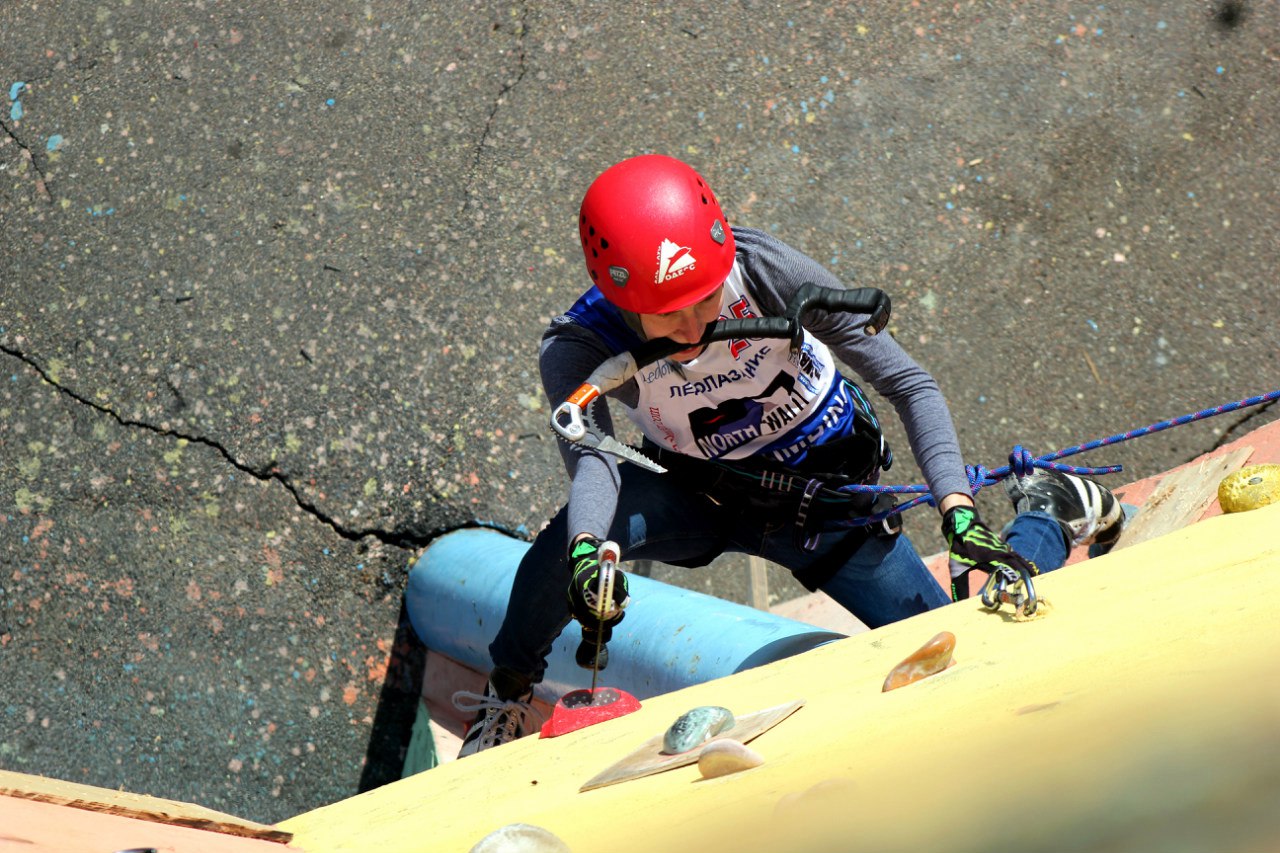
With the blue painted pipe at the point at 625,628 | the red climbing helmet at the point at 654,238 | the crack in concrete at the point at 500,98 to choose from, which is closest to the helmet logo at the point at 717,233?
the red climbing helmet at the point at 654,238

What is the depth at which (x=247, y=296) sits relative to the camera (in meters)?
3.62

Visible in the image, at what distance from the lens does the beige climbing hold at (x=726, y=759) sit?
120cm

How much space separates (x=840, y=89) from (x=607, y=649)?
2.43 meters

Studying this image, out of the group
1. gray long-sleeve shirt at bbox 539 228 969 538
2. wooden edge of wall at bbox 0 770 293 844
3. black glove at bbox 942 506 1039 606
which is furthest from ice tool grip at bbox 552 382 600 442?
wooden edge of wall at bbox 0 770 293 844

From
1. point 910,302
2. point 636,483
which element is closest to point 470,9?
point 910,302

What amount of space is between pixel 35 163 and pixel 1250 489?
145 inches

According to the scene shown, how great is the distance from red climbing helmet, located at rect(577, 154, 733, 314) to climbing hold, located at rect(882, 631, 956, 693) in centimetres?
89

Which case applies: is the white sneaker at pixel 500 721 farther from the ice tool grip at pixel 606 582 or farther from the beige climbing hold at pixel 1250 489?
the beige climbing hold at pixel 1250 489

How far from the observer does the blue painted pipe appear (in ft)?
7.00

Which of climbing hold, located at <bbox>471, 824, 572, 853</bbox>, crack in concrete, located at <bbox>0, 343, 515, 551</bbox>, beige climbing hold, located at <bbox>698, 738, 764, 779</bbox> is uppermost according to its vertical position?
crack in concrete, located at <bbox>0, 343, 515, 551</bbox>

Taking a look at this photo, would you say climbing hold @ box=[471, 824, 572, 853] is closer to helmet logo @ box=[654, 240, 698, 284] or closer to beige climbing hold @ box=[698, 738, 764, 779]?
beige climbing hold @ box=[698, 738, 764, 779]

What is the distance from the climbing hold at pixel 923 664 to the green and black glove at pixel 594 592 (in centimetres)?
78

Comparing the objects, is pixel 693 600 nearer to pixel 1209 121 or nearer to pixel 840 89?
pixel 840 89

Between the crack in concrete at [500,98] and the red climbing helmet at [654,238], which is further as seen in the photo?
the crack in concrete at [500,98]
